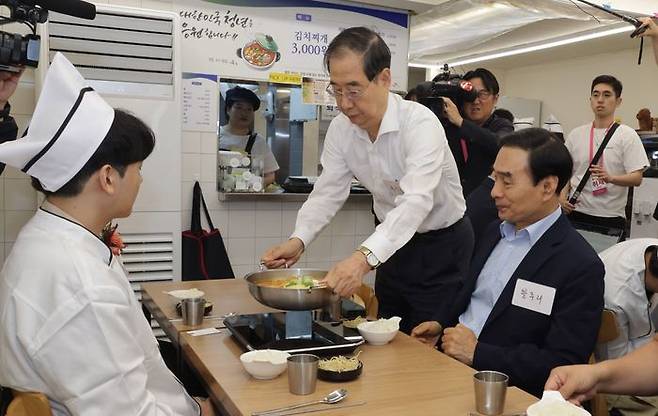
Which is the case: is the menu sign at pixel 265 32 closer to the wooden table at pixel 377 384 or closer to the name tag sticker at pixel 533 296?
the wooden table at pixel 377 384

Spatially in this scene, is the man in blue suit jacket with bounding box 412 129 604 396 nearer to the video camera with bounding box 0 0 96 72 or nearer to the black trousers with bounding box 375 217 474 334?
the black trousers with bounding box 375 217 474 334

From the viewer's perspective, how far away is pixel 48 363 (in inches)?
48.3

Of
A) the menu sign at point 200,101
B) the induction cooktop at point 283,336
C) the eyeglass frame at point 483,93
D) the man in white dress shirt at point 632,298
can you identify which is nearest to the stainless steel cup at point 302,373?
the induction cooktop at point 283,336

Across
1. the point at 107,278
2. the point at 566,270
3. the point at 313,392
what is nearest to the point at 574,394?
the point at 566,270

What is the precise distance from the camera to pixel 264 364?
1.49m

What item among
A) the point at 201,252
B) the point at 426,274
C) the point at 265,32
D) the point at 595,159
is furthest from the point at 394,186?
the point at 595,159

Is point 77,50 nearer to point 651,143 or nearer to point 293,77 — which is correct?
point 293,77

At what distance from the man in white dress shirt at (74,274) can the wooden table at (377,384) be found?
175 mm

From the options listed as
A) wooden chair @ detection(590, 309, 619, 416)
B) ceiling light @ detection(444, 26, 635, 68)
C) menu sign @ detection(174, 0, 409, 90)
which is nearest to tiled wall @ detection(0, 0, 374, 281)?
menu sign @ detection(174, 0, 409, 90)

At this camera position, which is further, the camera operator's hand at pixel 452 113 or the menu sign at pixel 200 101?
the menu sign at pixel 200 101

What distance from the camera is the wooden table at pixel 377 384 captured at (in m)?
1.37

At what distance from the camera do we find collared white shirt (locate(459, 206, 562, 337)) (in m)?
2.00

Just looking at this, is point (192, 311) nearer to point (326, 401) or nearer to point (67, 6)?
point (326, 401)

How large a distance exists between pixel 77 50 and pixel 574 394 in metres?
2.94
